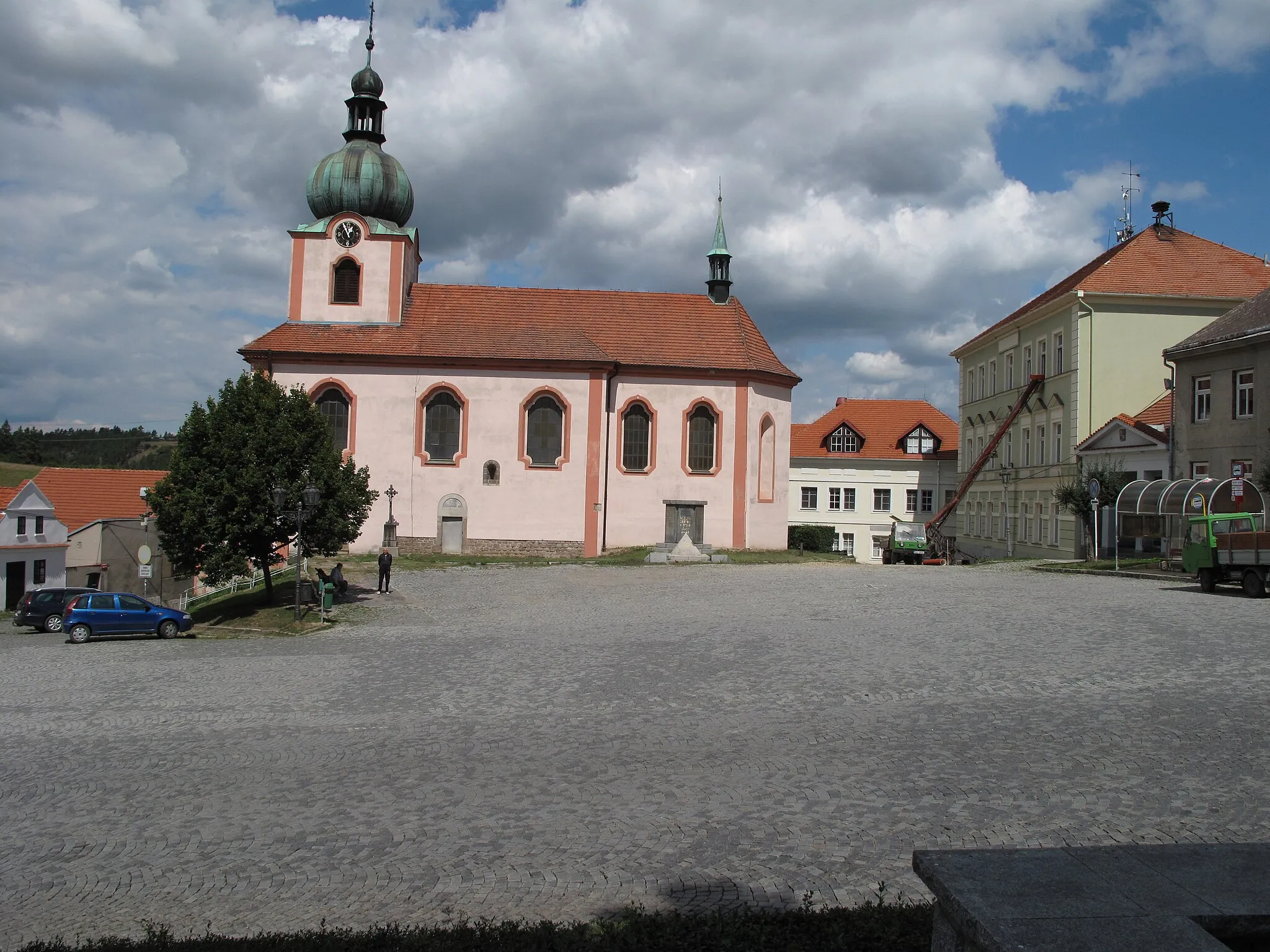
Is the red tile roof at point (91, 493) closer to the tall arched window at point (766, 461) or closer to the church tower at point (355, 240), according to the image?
the church tower at point (355, 240)

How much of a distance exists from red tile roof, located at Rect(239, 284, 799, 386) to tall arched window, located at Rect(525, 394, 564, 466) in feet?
5.92

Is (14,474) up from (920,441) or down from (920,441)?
down

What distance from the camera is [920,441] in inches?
2429

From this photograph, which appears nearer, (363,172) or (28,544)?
(363,172)

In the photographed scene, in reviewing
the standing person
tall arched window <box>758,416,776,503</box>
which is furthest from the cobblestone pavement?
tall arched window <box>758,416,776,503</box>

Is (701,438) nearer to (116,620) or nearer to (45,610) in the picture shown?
(116,620)

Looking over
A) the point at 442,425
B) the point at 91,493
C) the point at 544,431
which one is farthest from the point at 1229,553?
the point at 91,493

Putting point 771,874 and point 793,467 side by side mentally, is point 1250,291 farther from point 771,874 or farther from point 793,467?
point 771,874

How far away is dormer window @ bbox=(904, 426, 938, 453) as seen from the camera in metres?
61.7

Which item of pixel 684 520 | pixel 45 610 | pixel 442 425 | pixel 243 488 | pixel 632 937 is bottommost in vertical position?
pixel 45 610

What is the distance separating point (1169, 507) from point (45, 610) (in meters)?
33.5

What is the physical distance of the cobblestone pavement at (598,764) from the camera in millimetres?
6012

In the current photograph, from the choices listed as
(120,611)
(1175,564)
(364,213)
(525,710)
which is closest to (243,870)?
(525,710)

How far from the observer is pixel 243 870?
630 centimetres
